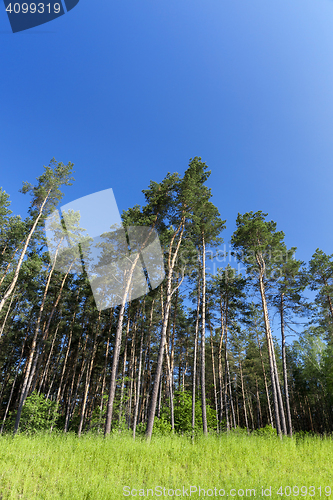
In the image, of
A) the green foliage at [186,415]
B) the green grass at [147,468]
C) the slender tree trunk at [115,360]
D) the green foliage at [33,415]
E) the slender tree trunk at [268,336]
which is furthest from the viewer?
the green foliage at [186,415]

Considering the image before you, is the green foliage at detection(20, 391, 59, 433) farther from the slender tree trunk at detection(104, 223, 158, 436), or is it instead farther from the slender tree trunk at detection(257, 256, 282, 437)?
the slender tree trunk at detection(257, 256, 282, 437)

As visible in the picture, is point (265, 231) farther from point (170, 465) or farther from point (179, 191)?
point (170, 465)

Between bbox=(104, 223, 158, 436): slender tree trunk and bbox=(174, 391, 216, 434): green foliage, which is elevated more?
bbox=(104, 223, 158, 436): slender tree trunk

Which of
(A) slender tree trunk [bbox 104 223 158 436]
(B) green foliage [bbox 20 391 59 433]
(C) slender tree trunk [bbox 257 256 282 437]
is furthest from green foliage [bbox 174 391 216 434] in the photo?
(B) green foliage [bbox 20 391 59 433]

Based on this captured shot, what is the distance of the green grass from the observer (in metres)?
4.12

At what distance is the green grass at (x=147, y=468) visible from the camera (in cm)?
412

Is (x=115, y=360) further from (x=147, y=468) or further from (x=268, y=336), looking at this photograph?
(x=268, y=336)

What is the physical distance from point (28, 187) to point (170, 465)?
1623cm

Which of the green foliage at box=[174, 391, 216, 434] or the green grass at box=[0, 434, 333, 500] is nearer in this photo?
the green grass at box=[0, 434, 333, 500]

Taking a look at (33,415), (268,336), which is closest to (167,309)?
(268,336)

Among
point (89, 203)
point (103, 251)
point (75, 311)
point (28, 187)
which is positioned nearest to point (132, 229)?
point (103, 251)

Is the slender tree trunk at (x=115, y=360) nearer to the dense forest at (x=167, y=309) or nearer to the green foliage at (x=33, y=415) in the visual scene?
the dense forest at (x=167, y=309)

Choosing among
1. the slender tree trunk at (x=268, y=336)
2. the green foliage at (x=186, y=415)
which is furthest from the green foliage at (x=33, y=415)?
the slender tree trunk at (x=268, y=336)

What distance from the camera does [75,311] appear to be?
20328 mm
